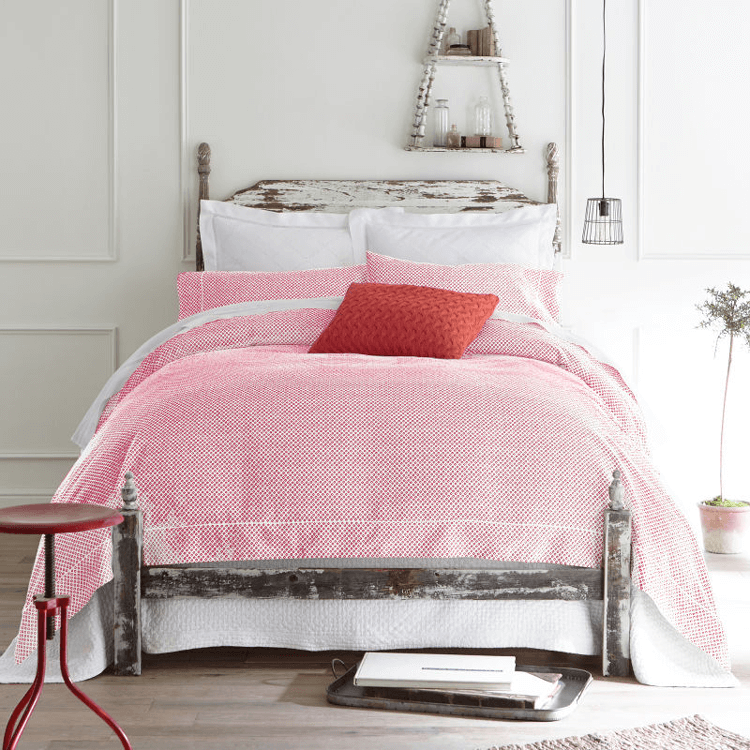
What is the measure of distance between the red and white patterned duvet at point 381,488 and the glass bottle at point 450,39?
2363 mm

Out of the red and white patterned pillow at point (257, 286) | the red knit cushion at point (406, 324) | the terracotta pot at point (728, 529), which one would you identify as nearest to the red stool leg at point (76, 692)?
the red knit cushion at point (406, 324)

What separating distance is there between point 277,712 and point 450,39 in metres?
3.11

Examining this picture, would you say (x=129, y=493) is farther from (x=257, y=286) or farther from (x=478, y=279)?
(x=478, y=279)

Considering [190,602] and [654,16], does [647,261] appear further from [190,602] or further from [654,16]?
[190,602]

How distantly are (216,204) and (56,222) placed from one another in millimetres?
734

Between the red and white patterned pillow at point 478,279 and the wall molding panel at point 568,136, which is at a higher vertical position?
the wall molding panel at point 568,136

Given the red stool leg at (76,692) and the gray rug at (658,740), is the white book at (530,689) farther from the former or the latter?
the red stool leg at (76,692)

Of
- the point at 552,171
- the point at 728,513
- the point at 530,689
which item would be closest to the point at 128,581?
the point at 530,689

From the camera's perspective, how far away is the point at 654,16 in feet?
14.5

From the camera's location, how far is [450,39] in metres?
4.36

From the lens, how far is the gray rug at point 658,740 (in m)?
2.02

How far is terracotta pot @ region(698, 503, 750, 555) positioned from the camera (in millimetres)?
3838

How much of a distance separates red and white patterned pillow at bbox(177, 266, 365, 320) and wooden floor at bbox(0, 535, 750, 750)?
1.51 m

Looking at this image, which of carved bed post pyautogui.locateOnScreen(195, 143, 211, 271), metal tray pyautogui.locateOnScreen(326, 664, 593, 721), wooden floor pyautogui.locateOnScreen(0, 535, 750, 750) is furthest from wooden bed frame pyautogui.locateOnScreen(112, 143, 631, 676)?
carved bed post pyautogui.locateOnScreen(195, 143, 211, 271)
